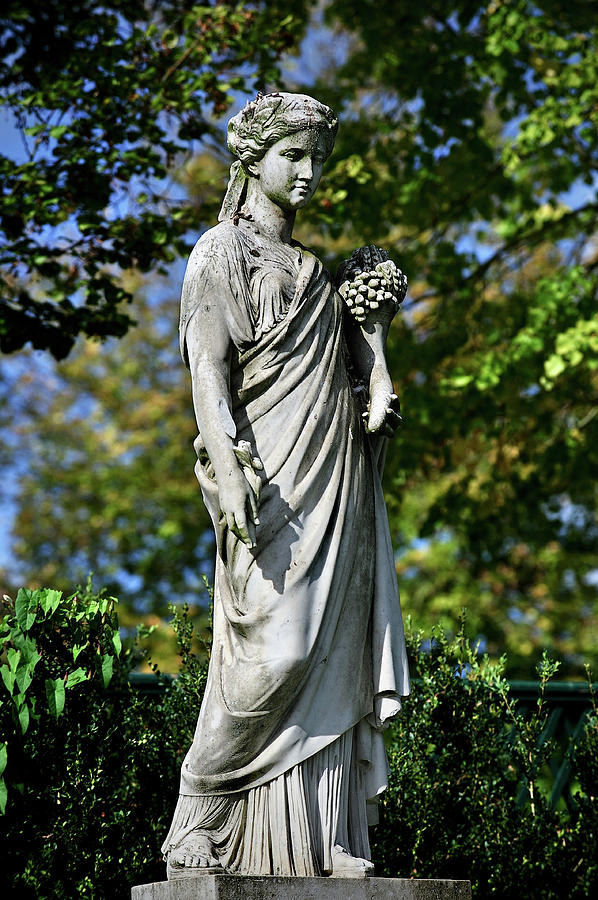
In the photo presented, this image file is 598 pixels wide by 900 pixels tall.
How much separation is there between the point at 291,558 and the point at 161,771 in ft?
8.22

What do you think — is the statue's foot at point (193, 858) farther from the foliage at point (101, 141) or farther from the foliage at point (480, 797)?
the foliage at point (101, 141)

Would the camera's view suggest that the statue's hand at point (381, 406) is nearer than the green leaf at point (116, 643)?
Yes

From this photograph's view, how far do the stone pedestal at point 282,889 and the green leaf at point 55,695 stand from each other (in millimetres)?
1630

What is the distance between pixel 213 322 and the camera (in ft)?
14.7

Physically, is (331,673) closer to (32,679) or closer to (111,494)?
(32,679)

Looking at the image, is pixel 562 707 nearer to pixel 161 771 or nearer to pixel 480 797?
pixel 480 797

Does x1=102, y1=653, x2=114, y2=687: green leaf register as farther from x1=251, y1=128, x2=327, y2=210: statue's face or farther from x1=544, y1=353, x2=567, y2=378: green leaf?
x1=544, y1=353, x2=567, y2=378: green leaf

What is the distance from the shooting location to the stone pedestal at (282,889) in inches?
153

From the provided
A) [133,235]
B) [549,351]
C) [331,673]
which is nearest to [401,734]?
[331,673]

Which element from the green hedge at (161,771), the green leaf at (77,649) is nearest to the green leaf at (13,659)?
the green hedge at (161,771)

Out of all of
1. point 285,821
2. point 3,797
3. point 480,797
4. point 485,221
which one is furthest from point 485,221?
point 285,821

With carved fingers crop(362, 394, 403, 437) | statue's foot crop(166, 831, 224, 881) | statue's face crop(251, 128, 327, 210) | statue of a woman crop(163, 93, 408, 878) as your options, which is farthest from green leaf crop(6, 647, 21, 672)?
statue's face crop(251, 128, 327, 210)

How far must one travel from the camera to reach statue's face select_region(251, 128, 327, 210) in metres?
4.74

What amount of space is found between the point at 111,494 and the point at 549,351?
1100 centimetres
